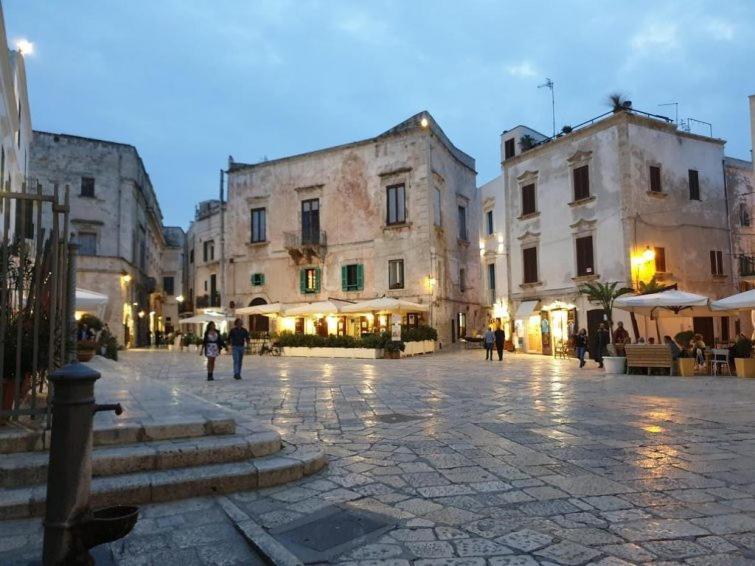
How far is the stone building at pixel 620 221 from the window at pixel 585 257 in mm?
42

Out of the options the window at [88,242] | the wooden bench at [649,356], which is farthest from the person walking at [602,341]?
the window at [88,242]

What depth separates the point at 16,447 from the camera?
14.0 ft

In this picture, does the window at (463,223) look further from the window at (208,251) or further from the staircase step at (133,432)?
the staircase step at (133,432)

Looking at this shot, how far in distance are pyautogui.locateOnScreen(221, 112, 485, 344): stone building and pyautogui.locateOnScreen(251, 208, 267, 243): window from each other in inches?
2.4

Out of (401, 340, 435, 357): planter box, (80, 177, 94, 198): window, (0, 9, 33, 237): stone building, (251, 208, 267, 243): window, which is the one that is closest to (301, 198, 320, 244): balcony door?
(251, 208, 267, 243): window

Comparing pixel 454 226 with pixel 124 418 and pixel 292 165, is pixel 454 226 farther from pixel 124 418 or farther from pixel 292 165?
pixel 124 418

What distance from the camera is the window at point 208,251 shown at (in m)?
41.4

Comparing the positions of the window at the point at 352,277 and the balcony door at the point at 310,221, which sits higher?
the balcony door at the point at 310,221

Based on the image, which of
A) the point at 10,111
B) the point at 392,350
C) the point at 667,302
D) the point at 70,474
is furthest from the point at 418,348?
the point at 70,474

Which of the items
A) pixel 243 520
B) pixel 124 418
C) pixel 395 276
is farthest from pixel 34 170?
pixel 243 520

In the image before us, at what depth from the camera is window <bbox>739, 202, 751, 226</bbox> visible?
81.7ft

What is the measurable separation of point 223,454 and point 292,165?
29.4 metres

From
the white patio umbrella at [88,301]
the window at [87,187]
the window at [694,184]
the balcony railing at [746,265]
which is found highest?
the window at [87,187]

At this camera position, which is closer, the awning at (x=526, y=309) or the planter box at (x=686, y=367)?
the planter box at (x=686, y=367)
